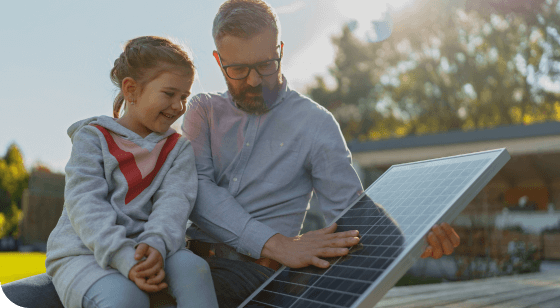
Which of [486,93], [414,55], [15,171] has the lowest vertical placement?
[15,171]

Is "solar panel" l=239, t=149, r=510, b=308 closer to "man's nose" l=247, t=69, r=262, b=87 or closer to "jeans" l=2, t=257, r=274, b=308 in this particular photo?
"jeans" l=2, t=257, r=274, b=308

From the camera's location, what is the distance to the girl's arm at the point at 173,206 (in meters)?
1.59

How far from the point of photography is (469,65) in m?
25.6

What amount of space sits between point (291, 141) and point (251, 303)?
2.54ft

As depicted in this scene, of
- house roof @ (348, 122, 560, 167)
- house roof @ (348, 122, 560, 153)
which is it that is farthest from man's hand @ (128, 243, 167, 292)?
house roof @ (348, 122, 560, 153)

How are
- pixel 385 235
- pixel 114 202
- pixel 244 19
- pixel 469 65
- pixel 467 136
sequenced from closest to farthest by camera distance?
pixel 385 235 < pixel 114 202 < pixel 244 19 < pixel 467 136 < pixel 469 65

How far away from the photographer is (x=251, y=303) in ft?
5.66

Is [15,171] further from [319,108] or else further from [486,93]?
[319,108]

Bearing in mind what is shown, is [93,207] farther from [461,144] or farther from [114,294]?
[461,144]

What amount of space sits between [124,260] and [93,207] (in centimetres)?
23

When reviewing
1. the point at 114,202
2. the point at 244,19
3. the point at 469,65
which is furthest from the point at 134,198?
the point at 469,65

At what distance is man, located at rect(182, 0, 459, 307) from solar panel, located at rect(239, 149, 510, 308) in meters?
0.20

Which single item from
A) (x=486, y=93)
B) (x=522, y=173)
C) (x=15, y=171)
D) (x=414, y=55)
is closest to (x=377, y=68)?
(x=414, y=55)

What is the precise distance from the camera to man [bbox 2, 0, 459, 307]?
1935 mm
